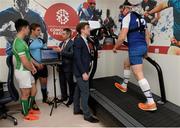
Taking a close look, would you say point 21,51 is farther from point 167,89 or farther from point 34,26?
point 167,89

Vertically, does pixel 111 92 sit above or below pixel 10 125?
above

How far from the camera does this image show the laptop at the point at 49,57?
3977mm

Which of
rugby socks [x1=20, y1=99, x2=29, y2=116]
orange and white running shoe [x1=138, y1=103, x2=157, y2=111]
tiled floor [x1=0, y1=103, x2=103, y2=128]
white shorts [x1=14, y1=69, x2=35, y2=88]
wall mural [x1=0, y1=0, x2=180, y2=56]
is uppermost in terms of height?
wall mural [x1=0, y1=0, x2=180, y2=56]

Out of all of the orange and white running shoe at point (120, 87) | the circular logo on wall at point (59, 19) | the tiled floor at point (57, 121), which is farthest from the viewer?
the circular logo on wall at point (59, 19)

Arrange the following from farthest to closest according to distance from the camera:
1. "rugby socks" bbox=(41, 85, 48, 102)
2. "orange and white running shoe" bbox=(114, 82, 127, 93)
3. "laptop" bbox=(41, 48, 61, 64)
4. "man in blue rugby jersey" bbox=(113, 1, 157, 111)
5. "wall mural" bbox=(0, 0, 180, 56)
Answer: "rugby socks" bbox=(41, 85, 48, 102) → "orange and white running shoe" bbox=(114, 82, 127, 93) → "laptop" bbox=(41, 48, 61, 64) → "wall mural" bbox=(0, 0, 180, 56) → "man in blue rugby jersey" bbox=(113, 1, 157, 111)

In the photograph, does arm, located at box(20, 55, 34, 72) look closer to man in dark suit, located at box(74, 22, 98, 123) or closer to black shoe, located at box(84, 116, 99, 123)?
man in dark suit, located at box(74, 22, 98, 123)

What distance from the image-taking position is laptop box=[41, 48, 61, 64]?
13.0 ft

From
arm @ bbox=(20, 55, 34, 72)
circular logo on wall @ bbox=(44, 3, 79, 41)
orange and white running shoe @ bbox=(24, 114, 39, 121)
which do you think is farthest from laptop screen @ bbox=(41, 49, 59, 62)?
orange and white running shoe @ bbox=(24, 114, 39, 121)

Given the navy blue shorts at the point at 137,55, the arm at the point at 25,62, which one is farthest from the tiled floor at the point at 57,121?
the navy blue shorts at the point at 137,55

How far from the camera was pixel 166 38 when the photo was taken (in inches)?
151

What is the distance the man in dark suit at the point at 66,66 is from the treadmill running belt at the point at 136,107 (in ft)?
1.85

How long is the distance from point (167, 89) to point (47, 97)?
2664mm

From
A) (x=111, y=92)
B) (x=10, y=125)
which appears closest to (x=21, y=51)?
(x=10, y=125)

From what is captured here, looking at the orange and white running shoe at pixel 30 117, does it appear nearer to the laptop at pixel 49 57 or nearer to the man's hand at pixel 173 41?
the laptop at pixel 49 57
